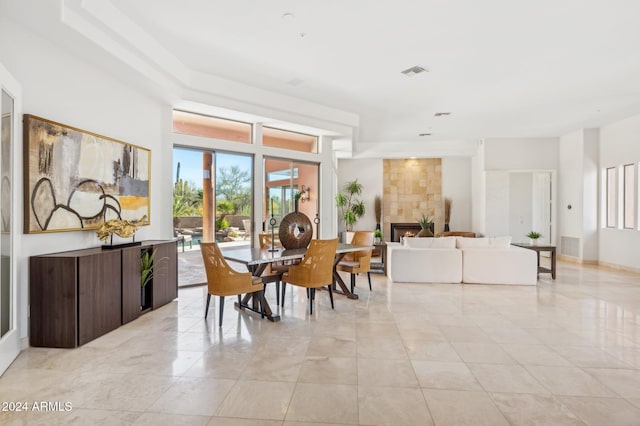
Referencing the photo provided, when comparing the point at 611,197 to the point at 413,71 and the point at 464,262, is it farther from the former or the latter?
the point at 413,71

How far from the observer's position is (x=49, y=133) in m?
3.50

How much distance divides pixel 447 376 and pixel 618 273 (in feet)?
22.2

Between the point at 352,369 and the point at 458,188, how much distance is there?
9841 millimetres

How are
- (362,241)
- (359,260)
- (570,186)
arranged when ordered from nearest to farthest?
(359,260) < (362,241) < (570,186)

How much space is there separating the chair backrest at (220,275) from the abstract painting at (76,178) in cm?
142

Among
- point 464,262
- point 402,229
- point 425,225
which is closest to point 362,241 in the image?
point 464,262

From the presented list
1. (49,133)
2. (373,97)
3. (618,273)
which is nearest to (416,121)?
(373,97)

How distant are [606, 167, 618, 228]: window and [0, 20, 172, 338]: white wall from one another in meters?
9.23

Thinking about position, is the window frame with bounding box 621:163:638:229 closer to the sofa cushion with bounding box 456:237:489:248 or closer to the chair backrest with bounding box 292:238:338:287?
the sofa cushion with bounding box 456:237:489:248

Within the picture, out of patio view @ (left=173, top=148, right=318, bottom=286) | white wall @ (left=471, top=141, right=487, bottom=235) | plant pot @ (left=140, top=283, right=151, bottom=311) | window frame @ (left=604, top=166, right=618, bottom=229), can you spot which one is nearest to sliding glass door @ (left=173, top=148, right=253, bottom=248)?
patio view @ (left=173, top=148, right=318, bottom=286)

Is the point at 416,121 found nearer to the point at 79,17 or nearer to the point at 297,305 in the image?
the point at 297,305

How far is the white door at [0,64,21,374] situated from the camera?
2887mm

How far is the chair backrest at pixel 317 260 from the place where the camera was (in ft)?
13.9

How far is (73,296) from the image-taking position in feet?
10.8
